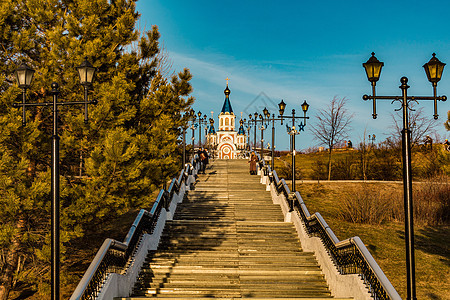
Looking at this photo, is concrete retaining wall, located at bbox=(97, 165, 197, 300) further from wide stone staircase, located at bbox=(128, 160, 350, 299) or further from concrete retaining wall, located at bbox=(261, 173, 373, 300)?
concrete retaining wall, located at bbox=(261, 173, 373, 300)

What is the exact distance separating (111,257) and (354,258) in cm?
540

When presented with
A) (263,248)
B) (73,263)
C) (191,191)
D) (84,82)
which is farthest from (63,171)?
(191,191)

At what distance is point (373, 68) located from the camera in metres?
8.11

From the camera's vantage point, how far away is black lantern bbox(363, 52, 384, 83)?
26.6 feet

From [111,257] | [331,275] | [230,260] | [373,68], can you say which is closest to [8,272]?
[111,257]

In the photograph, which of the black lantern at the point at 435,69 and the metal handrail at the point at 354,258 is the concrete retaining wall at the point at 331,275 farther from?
the black lantern at the point at 435,69

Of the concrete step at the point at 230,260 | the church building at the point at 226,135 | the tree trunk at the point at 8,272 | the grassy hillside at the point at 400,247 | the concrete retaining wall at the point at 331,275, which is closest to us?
the concrete retaining wall at the point at 331,275

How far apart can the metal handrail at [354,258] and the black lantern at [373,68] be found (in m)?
3.57

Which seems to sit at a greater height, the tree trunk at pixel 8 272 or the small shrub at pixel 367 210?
the small shrub at pixel 367 210

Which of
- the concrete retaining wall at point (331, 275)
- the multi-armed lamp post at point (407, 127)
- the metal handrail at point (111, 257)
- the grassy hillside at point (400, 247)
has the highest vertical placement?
the multi-armed lamp post at point (407, 127)

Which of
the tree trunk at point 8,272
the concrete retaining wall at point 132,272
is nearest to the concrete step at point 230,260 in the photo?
the concrete retaining wall at point 132,272

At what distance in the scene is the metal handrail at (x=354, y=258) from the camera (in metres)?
7.69

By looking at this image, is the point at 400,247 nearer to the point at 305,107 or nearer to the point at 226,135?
the point at 305,107

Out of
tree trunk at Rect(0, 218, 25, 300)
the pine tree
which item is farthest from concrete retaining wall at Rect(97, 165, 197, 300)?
tree trunk at Rect(0, 218, 25, 300)
